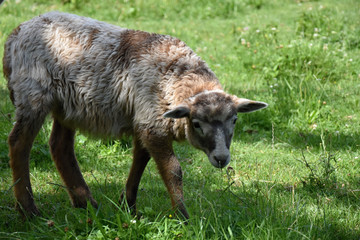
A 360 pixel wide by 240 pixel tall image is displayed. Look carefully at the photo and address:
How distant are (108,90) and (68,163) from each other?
3.42 feet

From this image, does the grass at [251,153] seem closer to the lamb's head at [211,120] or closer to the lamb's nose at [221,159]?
the lamb's nose at [221,159]

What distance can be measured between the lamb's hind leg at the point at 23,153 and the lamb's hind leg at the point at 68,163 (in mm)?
494

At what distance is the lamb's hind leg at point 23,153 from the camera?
4980 millimetres

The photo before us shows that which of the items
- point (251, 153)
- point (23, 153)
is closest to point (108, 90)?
point (23, 153)

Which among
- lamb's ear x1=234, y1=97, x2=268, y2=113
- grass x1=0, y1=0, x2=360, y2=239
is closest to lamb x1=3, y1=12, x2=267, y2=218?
lamb's ear x1=234, y1=97, x2=268, y2=113

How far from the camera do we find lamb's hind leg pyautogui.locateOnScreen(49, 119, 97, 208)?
5366 millimetres

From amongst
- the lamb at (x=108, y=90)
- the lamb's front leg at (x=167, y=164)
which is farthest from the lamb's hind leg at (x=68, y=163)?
the lamb's front leg at (x=167, y=164)

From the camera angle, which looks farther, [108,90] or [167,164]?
[108,90]

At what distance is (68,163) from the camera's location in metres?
5.57

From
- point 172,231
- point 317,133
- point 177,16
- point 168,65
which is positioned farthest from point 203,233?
point 177,16

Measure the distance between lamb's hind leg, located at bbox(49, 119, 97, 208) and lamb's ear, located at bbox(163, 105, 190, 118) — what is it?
58.4 inches

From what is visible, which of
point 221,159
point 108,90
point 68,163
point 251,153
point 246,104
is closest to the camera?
point 221,159

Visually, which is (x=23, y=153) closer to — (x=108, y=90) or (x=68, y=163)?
(x=68, y=163)

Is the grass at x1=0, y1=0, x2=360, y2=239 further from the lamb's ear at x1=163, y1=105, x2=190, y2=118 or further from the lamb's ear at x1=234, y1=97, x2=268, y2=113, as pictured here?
the lamb's ear at x1=163, y1=105, x2=190, y2=118
